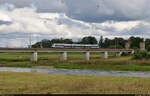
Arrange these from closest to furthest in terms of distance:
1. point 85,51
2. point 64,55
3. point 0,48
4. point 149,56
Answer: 1. point 0,48
2. point 149,56
3. point 64,55
4. point 85,51

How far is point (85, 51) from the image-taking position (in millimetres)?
144625

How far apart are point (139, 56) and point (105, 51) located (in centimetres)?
3508

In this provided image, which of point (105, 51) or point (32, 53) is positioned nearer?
point (32, 53)

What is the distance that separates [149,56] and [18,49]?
54074mm

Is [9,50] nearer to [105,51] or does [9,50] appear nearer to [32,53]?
[32,53]

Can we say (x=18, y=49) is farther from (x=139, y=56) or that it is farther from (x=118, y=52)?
(x=118, y=52)

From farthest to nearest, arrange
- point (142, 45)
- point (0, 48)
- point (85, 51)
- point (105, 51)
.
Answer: point (142, 45), point (105, 51), point (85, 51), point (0, 48)

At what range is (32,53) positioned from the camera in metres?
126

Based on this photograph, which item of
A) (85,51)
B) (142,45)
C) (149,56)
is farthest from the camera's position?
(142,45)

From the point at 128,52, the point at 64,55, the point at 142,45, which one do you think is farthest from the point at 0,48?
the point at 142,45

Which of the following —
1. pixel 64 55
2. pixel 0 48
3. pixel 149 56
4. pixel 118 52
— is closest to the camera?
→ pixel 0 48

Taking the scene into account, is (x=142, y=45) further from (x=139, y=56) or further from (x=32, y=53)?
(x=32, y=53)

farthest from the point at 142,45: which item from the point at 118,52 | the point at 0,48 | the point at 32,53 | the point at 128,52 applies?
the point at 0,48

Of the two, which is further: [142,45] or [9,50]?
[142,45]
